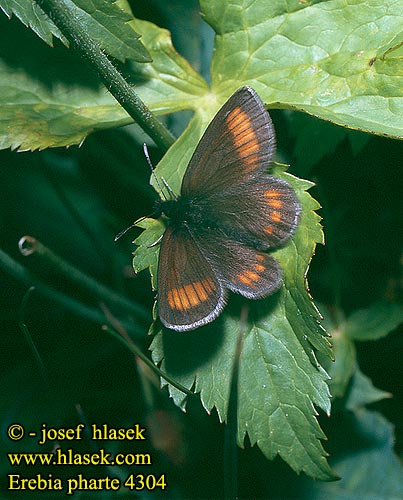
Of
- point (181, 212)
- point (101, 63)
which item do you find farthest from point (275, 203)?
point (101, 63)

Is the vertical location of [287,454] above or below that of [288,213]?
below

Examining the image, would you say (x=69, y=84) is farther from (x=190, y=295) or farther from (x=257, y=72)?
(x=190, y=295)

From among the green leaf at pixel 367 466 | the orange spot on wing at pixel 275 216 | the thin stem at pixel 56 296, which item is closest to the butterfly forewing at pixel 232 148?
the orange spot on wing at pixel 275 216

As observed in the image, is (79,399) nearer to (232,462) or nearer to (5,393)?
(5,393)

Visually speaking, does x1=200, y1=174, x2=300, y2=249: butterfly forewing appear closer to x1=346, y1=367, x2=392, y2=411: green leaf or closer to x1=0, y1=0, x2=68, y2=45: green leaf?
x1=0, y1=0, x2=68, y2=45: green leaf

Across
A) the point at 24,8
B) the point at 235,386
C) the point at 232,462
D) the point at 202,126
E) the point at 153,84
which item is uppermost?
the point at 24,8

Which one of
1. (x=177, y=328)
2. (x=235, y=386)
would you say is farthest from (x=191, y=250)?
(x=235, y=386)

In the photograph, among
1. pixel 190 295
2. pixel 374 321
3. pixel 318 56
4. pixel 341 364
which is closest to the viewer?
pixel 190 295

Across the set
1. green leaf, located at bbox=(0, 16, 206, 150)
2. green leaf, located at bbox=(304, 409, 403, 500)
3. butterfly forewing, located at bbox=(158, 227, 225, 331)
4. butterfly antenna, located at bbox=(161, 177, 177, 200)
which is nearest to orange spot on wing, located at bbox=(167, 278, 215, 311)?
butterfly forewing, located at bbox=(158, 227, 225, 331)

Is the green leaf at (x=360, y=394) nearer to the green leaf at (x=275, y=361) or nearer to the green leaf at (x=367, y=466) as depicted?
the green leaf at (x=367, y=466)
